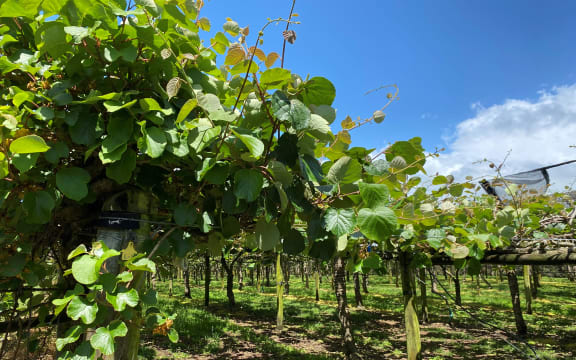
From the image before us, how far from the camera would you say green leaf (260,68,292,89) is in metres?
0.80

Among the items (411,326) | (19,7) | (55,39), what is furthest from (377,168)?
(411,326)

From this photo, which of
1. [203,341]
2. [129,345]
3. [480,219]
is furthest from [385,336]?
[129,345]

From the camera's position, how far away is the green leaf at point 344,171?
3.00ft

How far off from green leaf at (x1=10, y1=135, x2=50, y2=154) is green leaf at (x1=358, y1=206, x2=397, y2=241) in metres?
0.77

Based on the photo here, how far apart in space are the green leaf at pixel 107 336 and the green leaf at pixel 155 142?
1.39 ft

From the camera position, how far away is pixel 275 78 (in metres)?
0.81

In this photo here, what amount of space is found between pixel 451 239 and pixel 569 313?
15620 millimetres

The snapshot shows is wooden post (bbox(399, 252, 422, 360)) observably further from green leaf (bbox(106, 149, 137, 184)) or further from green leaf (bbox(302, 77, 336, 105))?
green leaf (bbox(106, 149, 137, 184))

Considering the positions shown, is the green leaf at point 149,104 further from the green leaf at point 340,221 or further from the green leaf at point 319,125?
the green leaf at point 340,221

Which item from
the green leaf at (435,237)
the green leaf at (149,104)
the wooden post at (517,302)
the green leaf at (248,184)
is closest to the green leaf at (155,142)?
the green leaf at (149,104)

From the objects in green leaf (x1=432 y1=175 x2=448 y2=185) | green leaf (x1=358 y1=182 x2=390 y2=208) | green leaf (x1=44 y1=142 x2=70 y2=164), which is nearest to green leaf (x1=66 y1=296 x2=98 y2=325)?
green leaf (x1=44 y1=142 x2=70 y2=164)

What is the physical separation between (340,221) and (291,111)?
33 cm

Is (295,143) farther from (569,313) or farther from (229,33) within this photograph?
(569,313)

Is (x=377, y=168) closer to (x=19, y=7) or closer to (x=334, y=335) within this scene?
(x=19, y=7)
